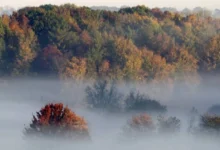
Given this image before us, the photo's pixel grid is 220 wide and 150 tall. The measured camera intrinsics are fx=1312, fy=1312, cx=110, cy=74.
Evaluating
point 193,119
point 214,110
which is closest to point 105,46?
point 214,110

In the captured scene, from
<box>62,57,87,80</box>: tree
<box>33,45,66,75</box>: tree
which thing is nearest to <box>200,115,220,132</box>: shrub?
<box>62,57,87,80</box>: tree

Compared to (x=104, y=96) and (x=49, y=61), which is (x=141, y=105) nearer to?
(x=104, y=96)

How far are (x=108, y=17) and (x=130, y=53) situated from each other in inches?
523

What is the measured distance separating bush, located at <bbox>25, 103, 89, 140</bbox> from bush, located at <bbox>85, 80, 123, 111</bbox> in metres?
10.8

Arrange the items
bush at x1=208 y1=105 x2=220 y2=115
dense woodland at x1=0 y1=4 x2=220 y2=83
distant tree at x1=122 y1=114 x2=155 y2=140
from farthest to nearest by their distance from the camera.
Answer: dense woodland at x1=0 y1=4 x2=220 y2=83 → bush at x1=208 y1=105 x2=220 y2=115 → distant tree at x1=122 y1=114 x2=155 y2=140

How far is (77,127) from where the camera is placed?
141 ft

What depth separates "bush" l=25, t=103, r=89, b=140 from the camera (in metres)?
42.0

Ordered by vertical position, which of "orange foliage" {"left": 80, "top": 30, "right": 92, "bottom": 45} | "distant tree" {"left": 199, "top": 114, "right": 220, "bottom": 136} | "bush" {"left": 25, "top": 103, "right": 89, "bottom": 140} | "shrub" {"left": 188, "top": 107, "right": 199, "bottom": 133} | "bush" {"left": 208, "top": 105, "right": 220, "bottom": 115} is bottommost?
"bush" {"left": 25, "top": 103, "right": 89, "bottom": 140}

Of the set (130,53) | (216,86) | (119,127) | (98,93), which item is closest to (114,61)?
(130,53)

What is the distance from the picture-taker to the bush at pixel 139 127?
143 feet

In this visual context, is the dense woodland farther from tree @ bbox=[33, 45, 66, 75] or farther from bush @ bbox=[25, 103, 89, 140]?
bush @ bbox=[25, 103, 89, 140]

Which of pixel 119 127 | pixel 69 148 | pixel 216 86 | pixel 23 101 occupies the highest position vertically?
pixel 216 86

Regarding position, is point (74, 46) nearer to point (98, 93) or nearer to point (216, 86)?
point (216, 86)

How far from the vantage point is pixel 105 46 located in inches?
2864
